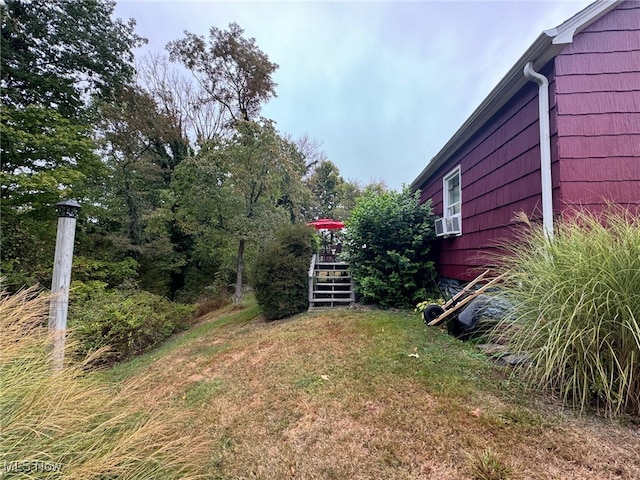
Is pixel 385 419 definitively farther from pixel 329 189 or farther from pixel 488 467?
pixel 329 189

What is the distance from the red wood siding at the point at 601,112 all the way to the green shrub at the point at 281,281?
4.74 meters

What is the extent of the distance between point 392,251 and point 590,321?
4126 millimetres

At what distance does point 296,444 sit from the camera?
2.02 m

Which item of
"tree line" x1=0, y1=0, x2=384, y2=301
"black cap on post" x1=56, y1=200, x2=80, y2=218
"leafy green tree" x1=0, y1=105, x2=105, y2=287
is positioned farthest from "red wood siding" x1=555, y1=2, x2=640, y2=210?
"leafy green tree" x1=0, y1=105, x2=105, y2=287

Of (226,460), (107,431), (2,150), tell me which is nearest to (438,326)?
(226,460)

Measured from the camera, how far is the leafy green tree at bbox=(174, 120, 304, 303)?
8.11 m

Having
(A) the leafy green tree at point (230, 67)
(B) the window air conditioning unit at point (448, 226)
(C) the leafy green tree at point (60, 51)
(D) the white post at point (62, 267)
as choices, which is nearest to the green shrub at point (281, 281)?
(B) the window air conditioning unit at point (448, 226)

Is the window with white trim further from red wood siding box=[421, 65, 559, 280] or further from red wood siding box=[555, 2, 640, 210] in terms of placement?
red wood siding box=[555, 2, 640, 210]

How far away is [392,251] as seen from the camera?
608cm

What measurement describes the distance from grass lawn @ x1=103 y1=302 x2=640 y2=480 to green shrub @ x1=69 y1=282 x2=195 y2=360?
2245mm

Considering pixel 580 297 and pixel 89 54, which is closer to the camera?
pixel 580 297

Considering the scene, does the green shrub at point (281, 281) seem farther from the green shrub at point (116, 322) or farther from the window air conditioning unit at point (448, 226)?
the window air conditioning unit at point (448, 226)

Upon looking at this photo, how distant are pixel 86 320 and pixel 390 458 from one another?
5.99 meters

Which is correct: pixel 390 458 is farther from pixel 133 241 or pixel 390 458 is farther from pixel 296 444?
pixel 133 241
